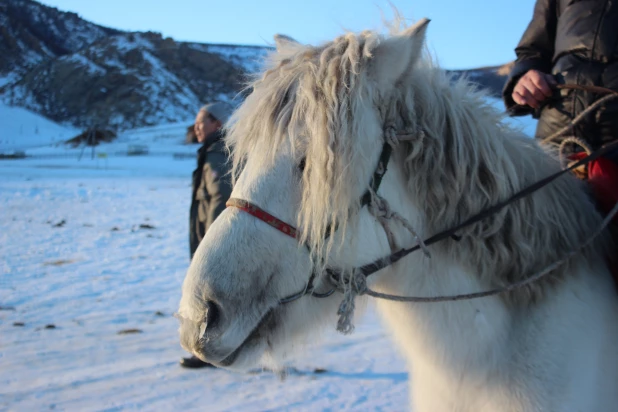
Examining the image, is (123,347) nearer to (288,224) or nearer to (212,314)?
(212,314)

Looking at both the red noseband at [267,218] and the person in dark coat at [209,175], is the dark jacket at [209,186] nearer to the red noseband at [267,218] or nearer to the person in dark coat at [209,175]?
the person in dark coat at [209,175]

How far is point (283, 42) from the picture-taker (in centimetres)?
173

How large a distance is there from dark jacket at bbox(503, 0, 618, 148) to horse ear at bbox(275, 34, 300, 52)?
1.08m

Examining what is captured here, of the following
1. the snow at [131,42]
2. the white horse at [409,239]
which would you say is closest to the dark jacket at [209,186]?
the white horse at [409,239]

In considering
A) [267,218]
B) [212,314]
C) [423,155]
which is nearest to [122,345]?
[212,314]

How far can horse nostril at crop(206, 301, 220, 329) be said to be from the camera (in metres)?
1.25

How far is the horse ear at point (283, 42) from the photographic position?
1677 mm

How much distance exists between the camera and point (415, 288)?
1.51 metres

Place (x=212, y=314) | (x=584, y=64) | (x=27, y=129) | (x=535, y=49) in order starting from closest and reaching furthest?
(x=212, y=314) < (x=584, y=64) < (x=535, y=49) < (x=27, y=129)

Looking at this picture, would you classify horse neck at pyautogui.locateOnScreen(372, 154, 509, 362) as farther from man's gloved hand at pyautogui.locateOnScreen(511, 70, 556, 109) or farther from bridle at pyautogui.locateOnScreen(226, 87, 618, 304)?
man's gloved hand at pyautogui.locateOnScreen(511, 70, 556, 109)

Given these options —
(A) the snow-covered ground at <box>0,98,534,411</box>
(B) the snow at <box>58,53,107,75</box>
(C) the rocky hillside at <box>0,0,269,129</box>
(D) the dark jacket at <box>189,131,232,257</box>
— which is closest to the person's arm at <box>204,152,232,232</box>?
(D) the dark jacket at <box>189,131,232,257</box>

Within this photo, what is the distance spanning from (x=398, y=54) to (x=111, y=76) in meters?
81.4

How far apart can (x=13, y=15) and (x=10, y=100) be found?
3966cm

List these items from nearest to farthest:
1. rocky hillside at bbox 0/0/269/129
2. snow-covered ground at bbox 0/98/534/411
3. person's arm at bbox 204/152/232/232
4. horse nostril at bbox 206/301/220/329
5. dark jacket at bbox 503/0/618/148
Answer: horse nostril at bbox 206/301/220/329 < dark jacket at bbox 503/0/618/148 < snow-covered ground at bbox 0/98/534/411 < person's arm at bbox 204/152/232/232 < rocky hillside at bbox 0/0/269/129
